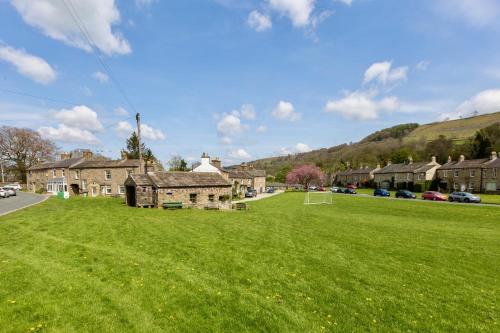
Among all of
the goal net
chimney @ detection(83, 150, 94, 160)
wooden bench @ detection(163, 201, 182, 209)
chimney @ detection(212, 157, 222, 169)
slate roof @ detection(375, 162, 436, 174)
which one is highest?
chimney @ detection(83, 150, 94, 160)

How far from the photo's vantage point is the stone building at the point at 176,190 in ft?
107

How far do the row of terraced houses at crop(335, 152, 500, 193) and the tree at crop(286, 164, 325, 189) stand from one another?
49.0 ft

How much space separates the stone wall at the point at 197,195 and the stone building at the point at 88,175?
72.5ft

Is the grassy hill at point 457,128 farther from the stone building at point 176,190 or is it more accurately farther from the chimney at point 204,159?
the stone building at point 176,190

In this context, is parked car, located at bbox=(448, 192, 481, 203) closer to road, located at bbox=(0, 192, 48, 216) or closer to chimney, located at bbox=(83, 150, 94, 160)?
road, located at bbox=(0, 192, 48, 216)

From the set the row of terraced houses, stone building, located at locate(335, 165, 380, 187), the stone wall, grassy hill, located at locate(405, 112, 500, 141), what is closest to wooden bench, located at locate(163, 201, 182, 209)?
the stone wall

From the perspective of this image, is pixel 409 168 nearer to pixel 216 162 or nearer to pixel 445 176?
pixel 445 176

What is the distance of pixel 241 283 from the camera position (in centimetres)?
881

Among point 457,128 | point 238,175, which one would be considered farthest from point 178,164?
point 457,128

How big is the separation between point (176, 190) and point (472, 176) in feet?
219

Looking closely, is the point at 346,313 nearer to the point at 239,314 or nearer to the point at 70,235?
the point at 239,314

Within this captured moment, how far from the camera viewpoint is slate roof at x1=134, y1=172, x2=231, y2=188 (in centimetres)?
3294

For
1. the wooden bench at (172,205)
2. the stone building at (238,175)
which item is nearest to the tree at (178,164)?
the stone building at (238,175)

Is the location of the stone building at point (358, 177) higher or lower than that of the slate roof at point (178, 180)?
lower
